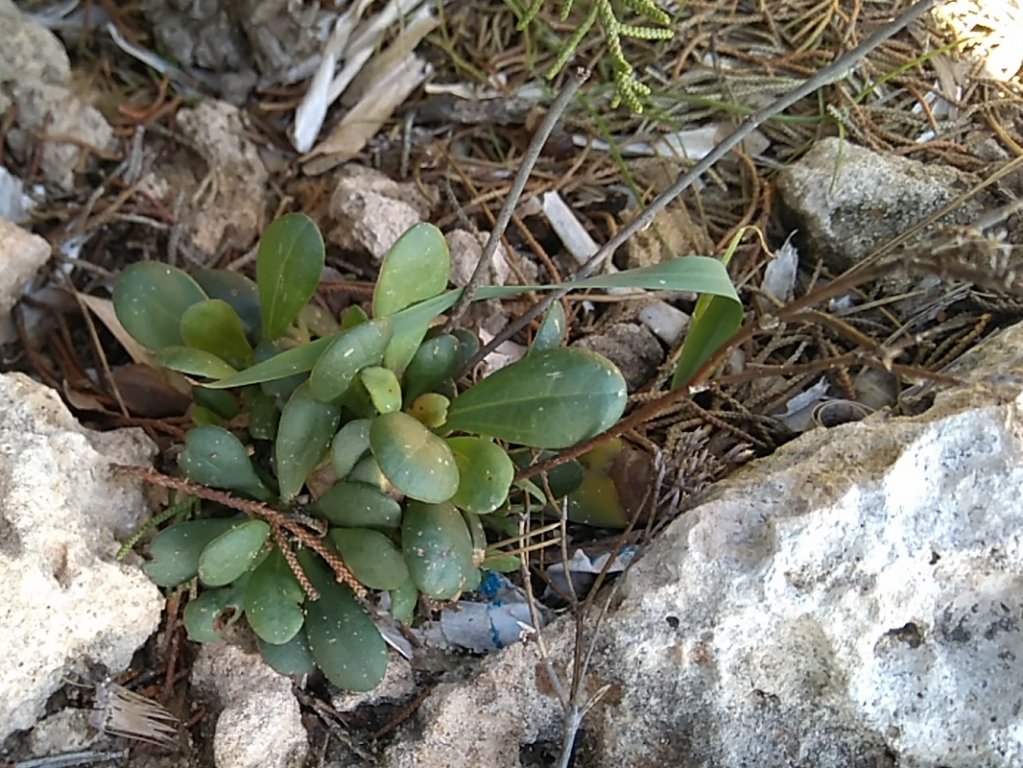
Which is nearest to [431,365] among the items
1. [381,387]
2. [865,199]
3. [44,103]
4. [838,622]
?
[381,387]

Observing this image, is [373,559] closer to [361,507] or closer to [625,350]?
[361,507]

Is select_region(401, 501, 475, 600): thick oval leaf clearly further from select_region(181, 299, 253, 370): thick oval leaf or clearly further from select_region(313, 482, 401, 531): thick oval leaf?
select_region(181, 299, 253, 370): thick oval leaf

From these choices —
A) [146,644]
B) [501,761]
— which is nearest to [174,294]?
[146,644]

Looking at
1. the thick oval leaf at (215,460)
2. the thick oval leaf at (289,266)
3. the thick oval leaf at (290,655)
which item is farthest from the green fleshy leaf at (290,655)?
the thick oval leaf at (289,266)

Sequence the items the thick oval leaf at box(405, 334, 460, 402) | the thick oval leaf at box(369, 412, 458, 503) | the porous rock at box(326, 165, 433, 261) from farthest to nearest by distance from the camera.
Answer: the porous rock at box(326, 165, 433, 261) → the thick oval leaf at box(405, 334, 460, 402) → the thick oval leaf at box(369, 412, 458, 503)

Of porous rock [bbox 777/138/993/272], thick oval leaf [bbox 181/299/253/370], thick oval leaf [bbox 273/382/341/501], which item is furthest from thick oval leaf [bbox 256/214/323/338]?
porous rock [bbox 777/138/993/272]

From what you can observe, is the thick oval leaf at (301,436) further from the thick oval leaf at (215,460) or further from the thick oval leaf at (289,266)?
the thick oval leaf at (289,266)

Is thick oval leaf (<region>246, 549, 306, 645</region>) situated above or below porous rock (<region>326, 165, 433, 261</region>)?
below
